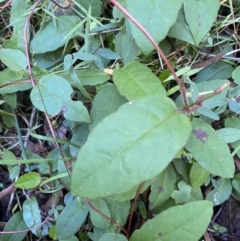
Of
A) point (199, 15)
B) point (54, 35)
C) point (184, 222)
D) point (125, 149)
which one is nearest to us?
point (125, 149)

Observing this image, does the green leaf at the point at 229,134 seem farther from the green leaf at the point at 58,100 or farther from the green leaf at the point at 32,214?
the green leaf at the point at 32,214

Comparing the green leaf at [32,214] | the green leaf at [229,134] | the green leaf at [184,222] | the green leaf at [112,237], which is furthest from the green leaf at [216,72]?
the green leaf at [32,214]

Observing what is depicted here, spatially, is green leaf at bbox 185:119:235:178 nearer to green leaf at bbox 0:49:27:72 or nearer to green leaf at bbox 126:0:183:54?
green leaf at bbox 126:0:183:54

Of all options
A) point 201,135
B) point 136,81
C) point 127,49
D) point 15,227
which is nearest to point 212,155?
point 201,135

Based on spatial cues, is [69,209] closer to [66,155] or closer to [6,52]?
[66,155]

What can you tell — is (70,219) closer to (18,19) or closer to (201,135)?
(201,135)

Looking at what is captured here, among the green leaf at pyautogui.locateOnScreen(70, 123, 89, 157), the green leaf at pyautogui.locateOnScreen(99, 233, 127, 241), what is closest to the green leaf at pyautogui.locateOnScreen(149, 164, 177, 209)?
the green leaf at pyautogui.locateOnScreen(99, 233, 127, 241)

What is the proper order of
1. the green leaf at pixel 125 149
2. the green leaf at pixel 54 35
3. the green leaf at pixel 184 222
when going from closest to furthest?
the green leaf at pixel 125 149, the green leaf at pixel 184 222, the green leaf at pixel 54 35
